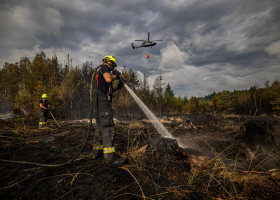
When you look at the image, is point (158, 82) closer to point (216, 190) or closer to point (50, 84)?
point (50, 84)

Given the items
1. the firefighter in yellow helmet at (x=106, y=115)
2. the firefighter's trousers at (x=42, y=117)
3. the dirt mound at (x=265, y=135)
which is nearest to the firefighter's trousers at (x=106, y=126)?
the firefighter in yellow helmet at (x=106, y=115)

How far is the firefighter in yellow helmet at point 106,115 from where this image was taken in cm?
295

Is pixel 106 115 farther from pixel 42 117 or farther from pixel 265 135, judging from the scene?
pixel 42 117

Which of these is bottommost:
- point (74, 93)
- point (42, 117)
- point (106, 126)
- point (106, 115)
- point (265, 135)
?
point (265, 135)

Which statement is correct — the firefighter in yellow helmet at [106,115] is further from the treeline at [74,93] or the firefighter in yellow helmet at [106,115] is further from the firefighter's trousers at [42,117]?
the treeline at [74,93]

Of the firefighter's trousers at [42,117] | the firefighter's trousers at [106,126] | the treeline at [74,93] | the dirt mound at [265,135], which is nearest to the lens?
the firefighter's trousers at [106,126]

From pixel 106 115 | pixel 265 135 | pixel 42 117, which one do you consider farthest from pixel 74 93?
Answer: pixel 265 135

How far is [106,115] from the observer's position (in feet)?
9.94

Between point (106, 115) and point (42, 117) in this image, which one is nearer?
point (106, 115)

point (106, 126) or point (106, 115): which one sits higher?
point (106, 115)

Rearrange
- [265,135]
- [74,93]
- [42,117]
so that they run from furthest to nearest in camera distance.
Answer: [74,93] → [42,117] → [265,135]

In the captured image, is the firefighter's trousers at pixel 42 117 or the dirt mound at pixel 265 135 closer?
the dirt mound at pixel 265 135

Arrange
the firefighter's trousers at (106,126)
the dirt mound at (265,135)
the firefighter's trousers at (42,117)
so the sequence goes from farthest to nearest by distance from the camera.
→ the firefighter's trousers at (42,117) < the dirt mound at (265,135) < the firefighter's trousers at (106,126)

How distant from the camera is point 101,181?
2.20 meters
